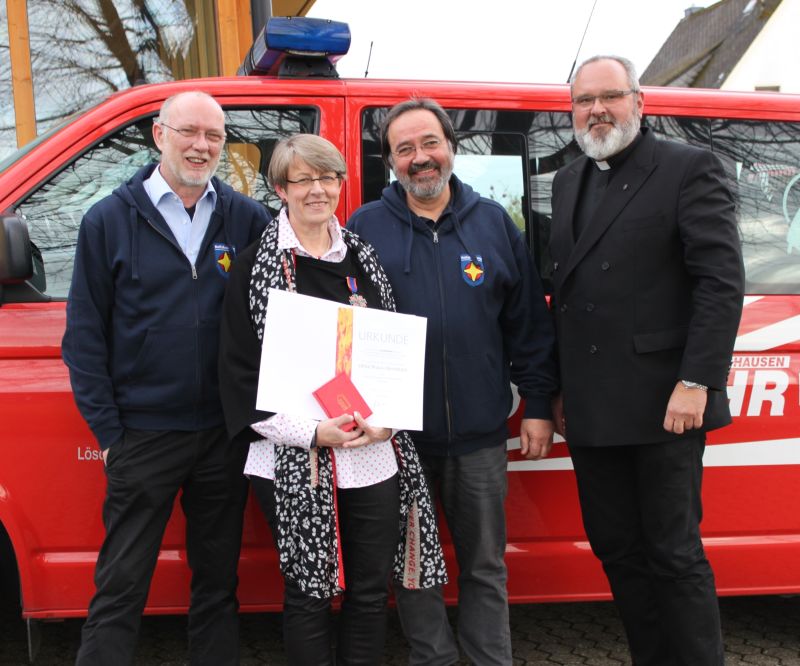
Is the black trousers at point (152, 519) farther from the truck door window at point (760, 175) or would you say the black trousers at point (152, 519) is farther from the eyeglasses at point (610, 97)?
the truck door window at point (760, 175)

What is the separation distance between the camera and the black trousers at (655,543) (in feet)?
8.23

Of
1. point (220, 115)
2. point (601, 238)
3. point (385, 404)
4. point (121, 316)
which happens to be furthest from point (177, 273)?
point (601, 238)

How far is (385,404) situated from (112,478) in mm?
831

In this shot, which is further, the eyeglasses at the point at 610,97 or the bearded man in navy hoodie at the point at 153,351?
the eyeglasses at the point at 610,97

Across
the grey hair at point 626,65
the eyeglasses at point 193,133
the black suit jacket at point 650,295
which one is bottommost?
the black suit jacket at point 650,295

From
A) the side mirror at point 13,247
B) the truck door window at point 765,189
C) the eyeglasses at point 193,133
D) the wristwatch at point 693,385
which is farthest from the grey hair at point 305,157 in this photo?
the truck door window at point 765,189

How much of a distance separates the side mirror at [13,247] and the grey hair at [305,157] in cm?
75

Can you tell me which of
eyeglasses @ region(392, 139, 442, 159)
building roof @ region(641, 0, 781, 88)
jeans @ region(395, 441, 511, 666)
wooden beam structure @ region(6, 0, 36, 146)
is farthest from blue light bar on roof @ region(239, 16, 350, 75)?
building roof @ region(641, 0, 781, 88)

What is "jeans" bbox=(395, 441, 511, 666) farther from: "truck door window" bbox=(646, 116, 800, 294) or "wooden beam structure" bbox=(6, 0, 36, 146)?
"wooden beam structure" bbox=(6, 0, 36, 146)

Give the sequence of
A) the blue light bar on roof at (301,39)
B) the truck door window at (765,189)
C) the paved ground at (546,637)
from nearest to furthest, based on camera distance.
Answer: the blue light bar on roof at (301,39) → the truck door window at (765,189) → the paved ground at (546,637)

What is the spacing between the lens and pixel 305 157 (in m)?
2.33

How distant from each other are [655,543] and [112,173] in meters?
2.05

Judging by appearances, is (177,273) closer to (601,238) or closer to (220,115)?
(220,115)

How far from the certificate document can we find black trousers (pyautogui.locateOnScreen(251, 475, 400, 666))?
225 mm
